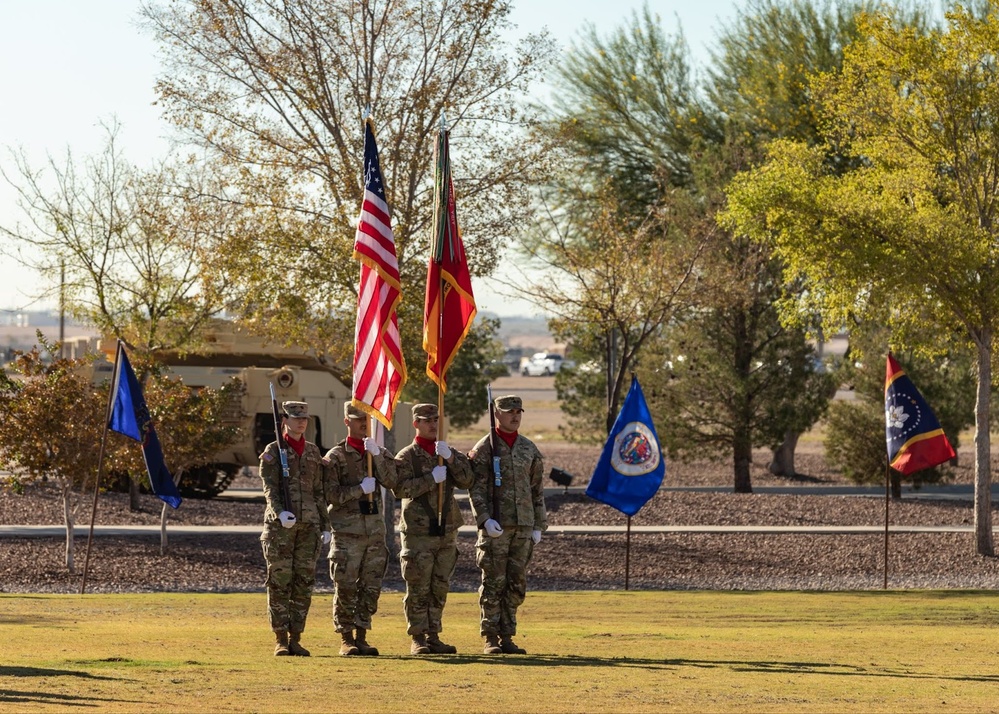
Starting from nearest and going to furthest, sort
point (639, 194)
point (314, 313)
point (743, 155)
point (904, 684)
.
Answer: point (904, 684) < point (314, 313) < point (743, 155) < point (639, 194)

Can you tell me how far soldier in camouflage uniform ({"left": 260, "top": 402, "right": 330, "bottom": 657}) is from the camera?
10930mm

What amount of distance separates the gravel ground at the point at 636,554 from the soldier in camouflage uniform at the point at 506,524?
6809mm

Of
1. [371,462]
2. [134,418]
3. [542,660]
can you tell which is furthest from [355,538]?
[134,418]

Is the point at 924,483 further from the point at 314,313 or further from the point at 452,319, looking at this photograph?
the point at 452,319

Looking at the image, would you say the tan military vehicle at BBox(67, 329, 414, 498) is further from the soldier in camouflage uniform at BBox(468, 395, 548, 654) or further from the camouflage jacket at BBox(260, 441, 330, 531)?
the soldier in camouflage uniform at BBox(468, 395, 548, 654)

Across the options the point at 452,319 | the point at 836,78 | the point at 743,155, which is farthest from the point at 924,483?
the point at 452,319

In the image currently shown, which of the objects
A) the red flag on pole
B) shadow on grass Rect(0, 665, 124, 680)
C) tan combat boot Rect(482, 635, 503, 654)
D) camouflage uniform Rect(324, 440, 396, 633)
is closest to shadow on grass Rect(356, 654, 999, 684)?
tan combat boot Rect(482, 635, 503, 654)

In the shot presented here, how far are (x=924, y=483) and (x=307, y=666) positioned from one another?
20.9m

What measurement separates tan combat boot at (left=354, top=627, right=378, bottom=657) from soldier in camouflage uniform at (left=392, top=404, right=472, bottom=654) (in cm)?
30

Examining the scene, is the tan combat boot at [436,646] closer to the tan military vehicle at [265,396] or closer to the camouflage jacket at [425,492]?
the camouflage jacket at [425,492]

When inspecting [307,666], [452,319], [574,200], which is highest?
[574,200]

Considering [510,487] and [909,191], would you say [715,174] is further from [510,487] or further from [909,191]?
[510,487]

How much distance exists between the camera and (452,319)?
474 inches

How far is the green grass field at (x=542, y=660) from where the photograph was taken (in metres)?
8.58
